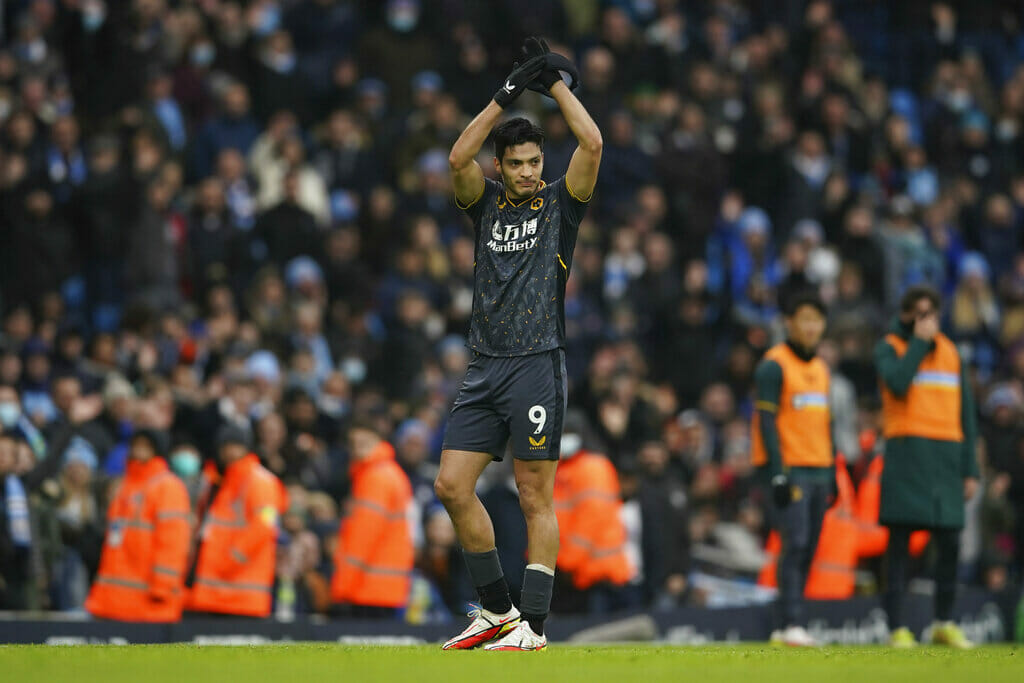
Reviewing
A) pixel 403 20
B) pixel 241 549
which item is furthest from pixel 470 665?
pixel 403 20

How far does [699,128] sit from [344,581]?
28.6ft

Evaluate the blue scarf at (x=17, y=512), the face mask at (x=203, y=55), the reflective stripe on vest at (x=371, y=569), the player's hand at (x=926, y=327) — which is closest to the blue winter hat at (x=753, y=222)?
the face mask at (x=203, y=55)

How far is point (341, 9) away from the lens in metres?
20.9

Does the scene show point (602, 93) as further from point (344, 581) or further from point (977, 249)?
point (344, 581)

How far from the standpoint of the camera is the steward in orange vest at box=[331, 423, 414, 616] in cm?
1372

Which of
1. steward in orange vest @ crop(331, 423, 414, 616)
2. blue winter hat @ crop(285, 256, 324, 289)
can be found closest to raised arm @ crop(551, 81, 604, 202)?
steward in orange vest @ crop(331, 423, 414, 616)

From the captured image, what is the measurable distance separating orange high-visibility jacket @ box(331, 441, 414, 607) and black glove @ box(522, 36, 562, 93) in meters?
5.81

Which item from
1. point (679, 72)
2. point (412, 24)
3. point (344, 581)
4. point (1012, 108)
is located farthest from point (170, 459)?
Answer: point (1012, 108)

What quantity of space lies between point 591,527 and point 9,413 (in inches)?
199

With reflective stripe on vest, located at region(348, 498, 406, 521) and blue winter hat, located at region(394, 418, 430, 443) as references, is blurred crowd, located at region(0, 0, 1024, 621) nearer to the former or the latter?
blue winter hat, located at region(394, 418, 430, 443)

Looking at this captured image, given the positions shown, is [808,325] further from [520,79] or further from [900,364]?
[520,79]

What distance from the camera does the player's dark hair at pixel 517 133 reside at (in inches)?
341

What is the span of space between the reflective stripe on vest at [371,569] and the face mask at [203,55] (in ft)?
25.0

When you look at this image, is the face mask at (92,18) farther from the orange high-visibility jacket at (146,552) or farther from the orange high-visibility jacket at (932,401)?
the orange high-visibility jacket at (932,401)
